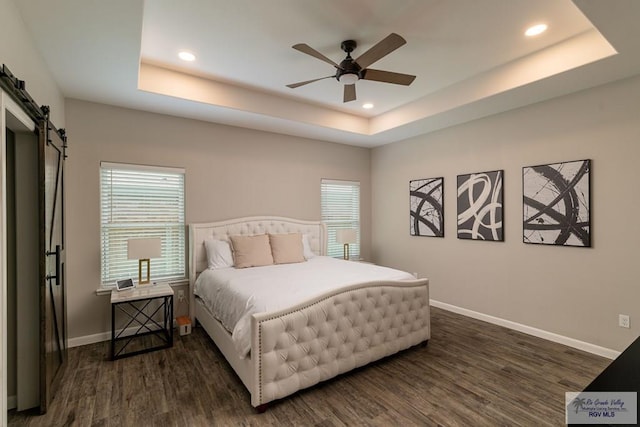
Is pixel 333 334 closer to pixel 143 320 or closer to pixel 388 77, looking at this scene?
pixel 388 77

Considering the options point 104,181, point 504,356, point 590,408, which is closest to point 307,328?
point 590,408

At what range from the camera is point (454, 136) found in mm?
4492

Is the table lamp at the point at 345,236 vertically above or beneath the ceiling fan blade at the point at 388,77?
beneath

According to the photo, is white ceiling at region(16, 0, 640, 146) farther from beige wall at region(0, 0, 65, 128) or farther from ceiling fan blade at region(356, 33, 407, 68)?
ceiling fan blade at region(356, 33, 407, 68)

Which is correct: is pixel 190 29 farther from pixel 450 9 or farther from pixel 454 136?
pixel 454 136

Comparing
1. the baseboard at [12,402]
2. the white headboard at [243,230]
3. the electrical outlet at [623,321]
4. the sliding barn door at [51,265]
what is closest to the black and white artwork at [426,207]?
the white headboard at [243,230]

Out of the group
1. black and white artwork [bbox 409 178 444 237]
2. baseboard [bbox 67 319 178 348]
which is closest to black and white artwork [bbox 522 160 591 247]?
black and white artwork [bbox 409 178 444 237]

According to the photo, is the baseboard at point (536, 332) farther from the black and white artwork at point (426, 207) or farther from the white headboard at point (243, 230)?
the white headboard at point (243, 230)

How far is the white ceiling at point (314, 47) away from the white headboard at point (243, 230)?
4.54 feet

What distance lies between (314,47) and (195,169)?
2193mm

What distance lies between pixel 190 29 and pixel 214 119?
160 centimetres

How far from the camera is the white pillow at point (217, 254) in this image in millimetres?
3940

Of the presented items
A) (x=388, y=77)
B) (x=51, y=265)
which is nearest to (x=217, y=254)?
(x=51, y=265)

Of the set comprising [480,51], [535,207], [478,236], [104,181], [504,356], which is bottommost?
[504,356]
